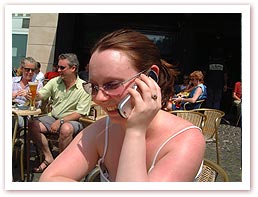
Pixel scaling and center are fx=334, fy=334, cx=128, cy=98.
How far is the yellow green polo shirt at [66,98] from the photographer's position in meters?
3.91

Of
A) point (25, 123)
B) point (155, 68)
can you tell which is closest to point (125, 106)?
point (155, 68)

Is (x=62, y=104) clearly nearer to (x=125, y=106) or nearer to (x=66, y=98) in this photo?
(x=66, y=98)

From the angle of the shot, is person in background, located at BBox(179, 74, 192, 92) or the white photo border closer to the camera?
the white photo border

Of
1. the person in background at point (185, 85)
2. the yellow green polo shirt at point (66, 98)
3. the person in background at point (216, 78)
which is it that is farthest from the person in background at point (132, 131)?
the person in background at point (216, 78)

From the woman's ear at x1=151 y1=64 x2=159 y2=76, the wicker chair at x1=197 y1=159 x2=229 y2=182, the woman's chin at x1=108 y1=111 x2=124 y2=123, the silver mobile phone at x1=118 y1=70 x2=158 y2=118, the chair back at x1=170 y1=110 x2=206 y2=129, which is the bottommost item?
the wicker chair at x1=197 y1=159 x2=229 y2=182

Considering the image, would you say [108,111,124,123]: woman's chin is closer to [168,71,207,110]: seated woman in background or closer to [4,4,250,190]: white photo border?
[4,4,250,190]: white photo border

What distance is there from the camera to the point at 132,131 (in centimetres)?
105

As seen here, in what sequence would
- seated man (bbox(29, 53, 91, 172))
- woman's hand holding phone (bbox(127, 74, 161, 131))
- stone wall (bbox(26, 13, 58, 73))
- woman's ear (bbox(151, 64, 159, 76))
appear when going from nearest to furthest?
woman's hand holding phone (bbox(127, 74, 161, 131)) → woman's ear (bbox(151, 64, 159, 76)) → seated man (bbox(29, 53, 91, 172)) → stone wall (bbox(26, 13, 58, 73))

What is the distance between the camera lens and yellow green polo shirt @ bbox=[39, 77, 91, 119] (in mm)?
3908

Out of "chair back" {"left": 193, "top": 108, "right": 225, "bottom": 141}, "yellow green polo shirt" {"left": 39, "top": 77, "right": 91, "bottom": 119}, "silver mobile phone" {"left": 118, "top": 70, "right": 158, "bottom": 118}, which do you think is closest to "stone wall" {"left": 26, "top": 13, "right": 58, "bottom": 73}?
"yellow green polo shirt" {"left": 39, "top": 77, "right": 91, "bottom": 119}
